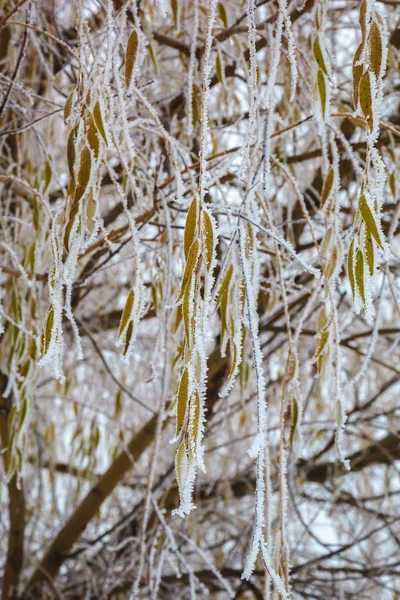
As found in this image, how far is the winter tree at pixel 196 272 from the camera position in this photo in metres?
0.57

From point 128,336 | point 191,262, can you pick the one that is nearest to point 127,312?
point 128,336

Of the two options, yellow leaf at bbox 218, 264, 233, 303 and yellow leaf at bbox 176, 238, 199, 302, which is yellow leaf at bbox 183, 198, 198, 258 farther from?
yellow leaf at bbox 218, 264, 233, 303

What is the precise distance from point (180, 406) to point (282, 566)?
290mm

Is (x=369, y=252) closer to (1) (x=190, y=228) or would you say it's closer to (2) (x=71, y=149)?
(1) (x=190, y=228)

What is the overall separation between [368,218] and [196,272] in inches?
6.0

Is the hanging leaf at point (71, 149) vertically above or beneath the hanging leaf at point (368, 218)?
above

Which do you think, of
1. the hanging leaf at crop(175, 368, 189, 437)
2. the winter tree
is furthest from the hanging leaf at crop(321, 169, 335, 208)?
the hanging leaf at crop(175, 368, 189, 437)

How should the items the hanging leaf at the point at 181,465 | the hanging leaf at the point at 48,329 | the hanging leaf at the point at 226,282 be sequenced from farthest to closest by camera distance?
1. the hanging leaf at the point at 226,282
2. the hanging leaf at the point at 48,329
3. the hanging leaf at the point at 181,465

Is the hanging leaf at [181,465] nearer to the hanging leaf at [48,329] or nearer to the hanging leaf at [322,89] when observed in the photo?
the hanging leaf at [48,329]

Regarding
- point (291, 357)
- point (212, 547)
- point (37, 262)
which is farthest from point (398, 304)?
point (212, 547)

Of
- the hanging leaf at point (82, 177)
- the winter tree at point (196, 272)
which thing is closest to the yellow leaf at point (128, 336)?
the winter tree at point (196, 272)

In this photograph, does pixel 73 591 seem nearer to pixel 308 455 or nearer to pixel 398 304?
pixel 308 455

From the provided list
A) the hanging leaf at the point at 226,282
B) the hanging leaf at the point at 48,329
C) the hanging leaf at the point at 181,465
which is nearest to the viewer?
the hanging leaf at the point at 181,465

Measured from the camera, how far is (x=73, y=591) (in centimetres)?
150
